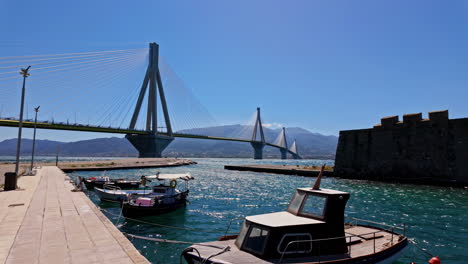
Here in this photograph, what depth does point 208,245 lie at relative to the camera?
938 cm

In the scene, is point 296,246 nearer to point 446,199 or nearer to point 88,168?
point 446,199

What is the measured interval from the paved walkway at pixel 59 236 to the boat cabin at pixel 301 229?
3318 mm

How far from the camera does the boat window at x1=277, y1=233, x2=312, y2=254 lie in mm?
8438

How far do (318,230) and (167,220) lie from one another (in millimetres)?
13160

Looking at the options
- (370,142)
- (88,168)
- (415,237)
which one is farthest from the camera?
(88,168)

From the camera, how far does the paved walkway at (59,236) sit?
8.05m

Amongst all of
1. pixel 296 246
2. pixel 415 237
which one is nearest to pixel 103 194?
pixel 296 246

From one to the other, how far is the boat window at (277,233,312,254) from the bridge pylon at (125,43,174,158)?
94.4 metres

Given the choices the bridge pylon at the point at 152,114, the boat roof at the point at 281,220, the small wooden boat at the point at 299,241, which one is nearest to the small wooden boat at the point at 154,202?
the small wooden boat at the point at 299,241

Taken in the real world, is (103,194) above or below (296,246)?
below

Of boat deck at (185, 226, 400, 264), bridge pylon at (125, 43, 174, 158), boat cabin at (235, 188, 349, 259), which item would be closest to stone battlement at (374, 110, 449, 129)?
boat deck at (185, 226, 400, 264)

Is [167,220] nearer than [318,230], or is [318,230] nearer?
[318,230]

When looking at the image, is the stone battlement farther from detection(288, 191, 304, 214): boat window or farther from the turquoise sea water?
detection(288, 191, 304, 214): boat window

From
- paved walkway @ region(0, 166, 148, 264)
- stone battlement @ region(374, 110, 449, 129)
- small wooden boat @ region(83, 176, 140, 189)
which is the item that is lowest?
small wooden boat @ region(83, 176, 140, 189)
